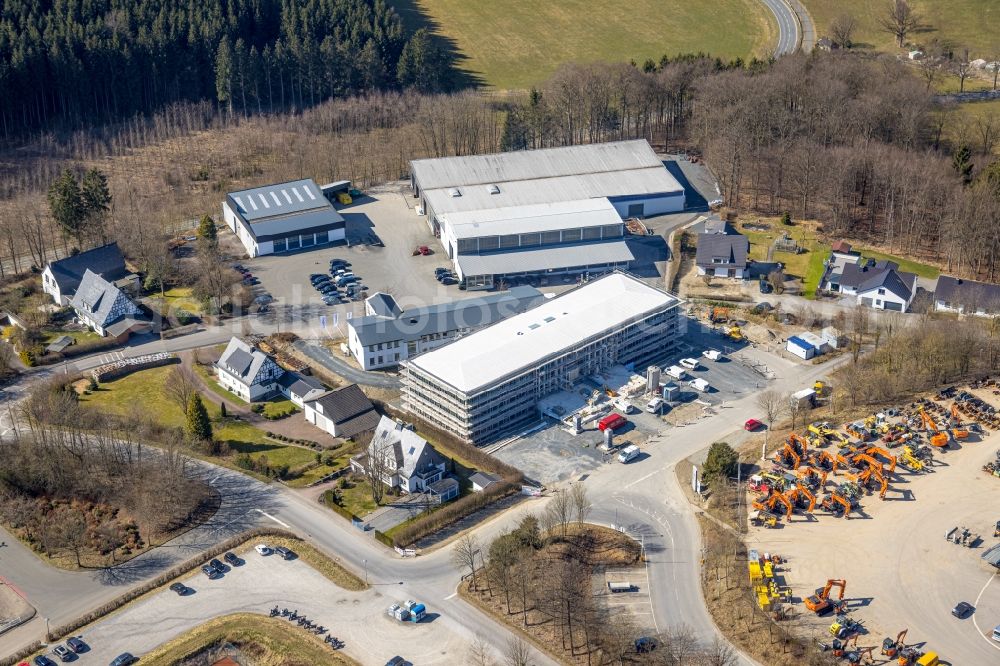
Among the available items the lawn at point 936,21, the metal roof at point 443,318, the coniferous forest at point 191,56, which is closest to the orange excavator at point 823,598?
the metal roof at point 443,318

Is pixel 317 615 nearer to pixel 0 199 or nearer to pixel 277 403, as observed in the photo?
pixel 277 403

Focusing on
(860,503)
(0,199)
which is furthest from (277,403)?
(0,199)

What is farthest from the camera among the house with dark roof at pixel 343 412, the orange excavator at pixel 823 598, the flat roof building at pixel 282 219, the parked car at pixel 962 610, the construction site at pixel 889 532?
the flat roof building at pixel 282 219

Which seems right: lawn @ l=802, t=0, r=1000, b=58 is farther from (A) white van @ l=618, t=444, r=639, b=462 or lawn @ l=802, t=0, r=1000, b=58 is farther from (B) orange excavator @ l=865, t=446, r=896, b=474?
(A) white van @ l=618, t=444, r=639, b=462

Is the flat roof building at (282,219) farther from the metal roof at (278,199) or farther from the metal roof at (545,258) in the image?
the metal roof at (545,258)

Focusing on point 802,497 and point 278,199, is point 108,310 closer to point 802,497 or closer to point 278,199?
point 278,199

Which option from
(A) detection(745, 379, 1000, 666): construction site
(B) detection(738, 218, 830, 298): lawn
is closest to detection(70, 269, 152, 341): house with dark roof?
(A) detection(745, 379, 1000, 666): construction site
